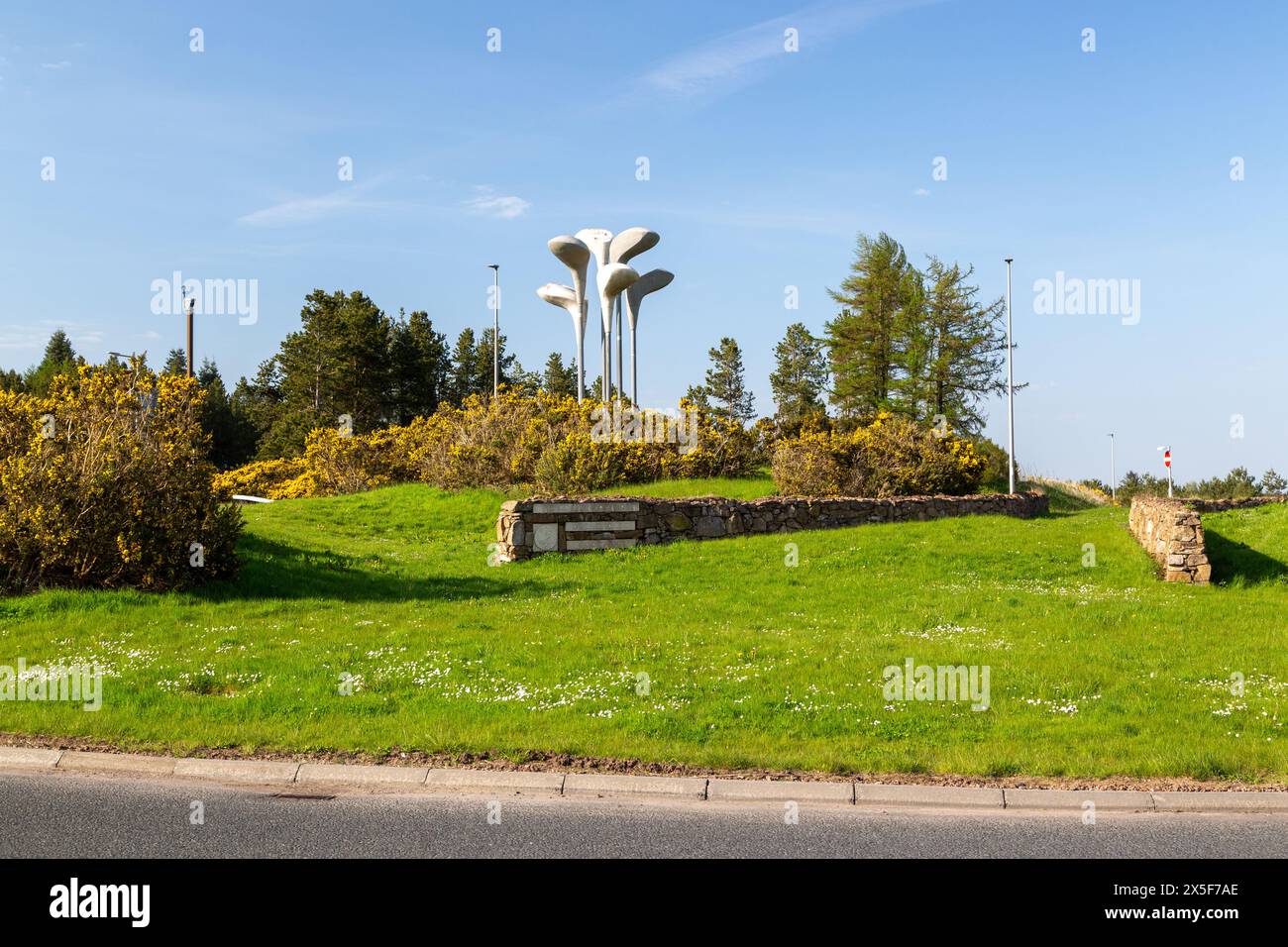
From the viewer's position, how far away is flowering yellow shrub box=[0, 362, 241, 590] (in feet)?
46.4

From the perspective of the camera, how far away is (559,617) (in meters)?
13.8

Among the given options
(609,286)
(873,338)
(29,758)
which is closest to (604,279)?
(609,286)

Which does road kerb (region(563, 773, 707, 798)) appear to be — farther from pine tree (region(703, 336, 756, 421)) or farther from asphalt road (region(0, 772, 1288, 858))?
pine tree (region(703, 336, 756, 421))

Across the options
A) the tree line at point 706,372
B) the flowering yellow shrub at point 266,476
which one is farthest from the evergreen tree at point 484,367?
the flowering yellow shrub at point 266,476

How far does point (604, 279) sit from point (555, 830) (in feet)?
135

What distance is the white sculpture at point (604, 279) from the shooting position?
1807 inches

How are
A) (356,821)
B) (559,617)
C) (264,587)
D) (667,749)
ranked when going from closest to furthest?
(356,821)
(667,749)
(559,617)
(264,587)

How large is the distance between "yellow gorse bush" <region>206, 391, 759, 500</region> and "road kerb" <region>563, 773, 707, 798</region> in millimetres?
21771

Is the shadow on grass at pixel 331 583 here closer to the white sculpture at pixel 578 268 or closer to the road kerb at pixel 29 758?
the road kerb at pixel 29 758

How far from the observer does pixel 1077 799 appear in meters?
7.24
